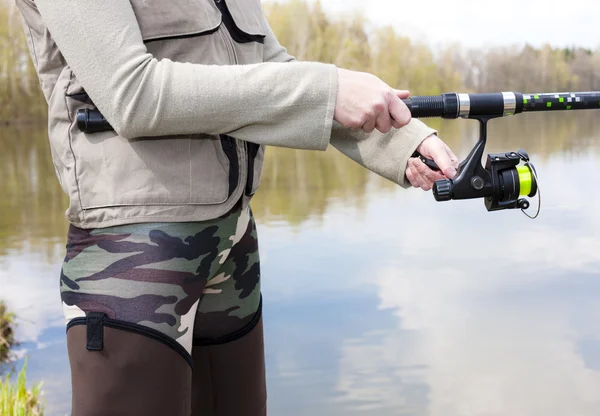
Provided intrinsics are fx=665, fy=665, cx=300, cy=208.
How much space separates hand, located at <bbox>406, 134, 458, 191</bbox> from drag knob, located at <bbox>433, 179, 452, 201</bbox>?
0.10ft

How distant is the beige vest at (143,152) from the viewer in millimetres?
1160

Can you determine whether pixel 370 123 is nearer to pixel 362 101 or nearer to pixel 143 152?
pixel 362 101

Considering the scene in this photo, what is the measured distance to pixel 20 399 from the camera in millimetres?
2861

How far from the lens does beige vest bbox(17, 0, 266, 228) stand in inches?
45.7

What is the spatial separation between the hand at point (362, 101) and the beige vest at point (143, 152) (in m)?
0.26

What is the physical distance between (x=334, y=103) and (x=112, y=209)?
43 centimetres

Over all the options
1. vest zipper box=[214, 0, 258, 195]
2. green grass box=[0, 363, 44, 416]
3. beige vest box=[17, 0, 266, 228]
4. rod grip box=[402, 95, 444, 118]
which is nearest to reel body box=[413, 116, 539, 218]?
rod grip box=[402, 95, 444, 118]

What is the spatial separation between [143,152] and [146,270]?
8.1 inches

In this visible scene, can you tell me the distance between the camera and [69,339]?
1.18m

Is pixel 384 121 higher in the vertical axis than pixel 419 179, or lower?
higher

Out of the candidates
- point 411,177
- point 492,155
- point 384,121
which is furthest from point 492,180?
point 384,121

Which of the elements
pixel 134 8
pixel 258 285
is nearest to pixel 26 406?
pixel 258 285

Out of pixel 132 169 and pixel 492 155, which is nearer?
pixel 132 169

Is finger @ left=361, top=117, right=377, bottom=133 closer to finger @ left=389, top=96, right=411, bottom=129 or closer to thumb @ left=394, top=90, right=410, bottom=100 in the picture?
finger @ left=389, top=96, right=411, bottom=129
